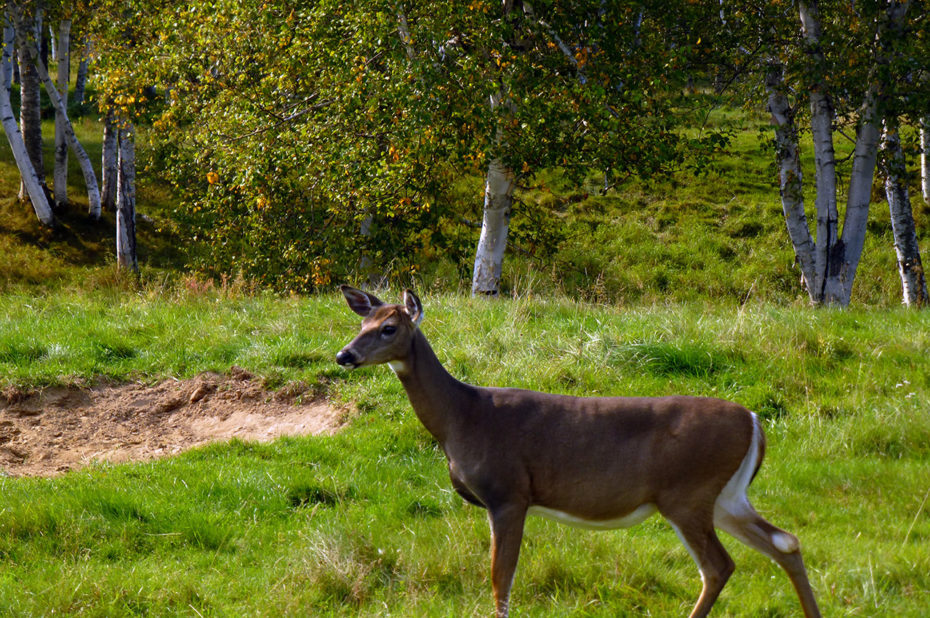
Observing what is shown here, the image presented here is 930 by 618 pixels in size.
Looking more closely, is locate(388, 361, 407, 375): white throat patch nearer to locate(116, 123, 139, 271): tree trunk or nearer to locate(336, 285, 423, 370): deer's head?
locate(336, 285, 423, 370): deer's head

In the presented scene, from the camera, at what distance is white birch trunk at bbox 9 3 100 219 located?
2306 cm

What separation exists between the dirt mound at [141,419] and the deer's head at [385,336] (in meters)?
4.27

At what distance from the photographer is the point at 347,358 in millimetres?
5383

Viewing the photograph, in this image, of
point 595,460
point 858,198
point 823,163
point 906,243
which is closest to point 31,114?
point 823,163

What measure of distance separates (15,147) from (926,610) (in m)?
23.0

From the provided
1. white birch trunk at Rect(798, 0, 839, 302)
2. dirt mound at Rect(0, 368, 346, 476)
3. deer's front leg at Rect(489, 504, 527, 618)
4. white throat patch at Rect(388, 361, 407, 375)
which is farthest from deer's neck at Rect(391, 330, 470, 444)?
white birch trunk at Rect(798, 0, 839, 302)

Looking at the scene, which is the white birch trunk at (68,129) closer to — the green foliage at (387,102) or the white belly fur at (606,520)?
the green foliage at (387,102)

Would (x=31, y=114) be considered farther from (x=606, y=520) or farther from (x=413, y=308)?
(x=606, y=520)

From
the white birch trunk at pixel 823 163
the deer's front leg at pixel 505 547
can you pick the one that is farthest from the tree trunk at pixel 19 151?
the deer's front leg at pixel 505 547

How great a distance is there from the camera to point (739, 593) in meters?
5.88

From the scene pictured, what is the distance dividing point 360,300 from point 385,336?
0.61 meters

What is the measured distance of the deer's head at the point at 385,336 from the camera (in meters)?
5.45

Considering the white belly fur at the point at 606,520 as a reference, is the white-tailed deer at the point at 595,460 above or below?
above

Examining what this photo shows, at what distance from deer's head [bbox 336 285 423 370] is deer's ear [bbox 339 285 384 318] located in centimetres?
19
